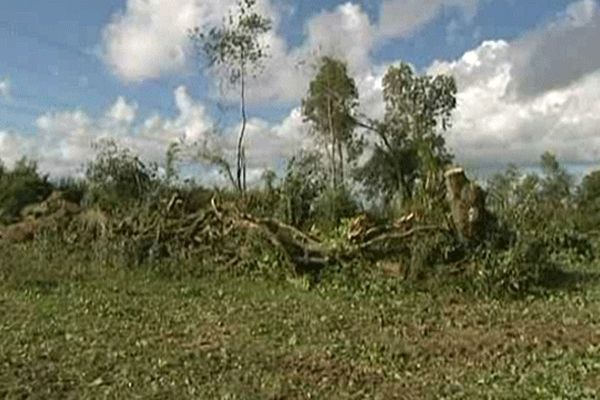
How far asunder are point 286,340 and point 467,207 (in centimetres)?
619

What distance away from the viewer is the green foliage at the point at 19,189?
21.2 m

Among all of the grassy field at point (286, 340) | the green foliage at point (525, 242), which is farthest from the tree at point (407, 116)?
the grassy field at point (286, 340)

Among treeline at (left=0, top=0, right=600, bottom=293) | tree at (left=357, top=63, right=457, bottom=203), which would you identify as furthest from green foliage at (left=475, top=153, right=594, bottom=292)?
tree at (left=357, top=63, right=457, bottom=203)

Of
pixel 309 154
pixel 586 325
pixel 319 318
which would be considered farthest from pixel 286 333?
pixel 309 154

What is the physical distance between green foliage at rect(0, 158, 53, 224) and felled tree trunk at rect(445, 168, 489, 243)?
10.6 meters

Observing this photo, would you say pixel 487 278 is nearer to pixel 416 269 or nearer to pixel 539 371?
pixel 416 269

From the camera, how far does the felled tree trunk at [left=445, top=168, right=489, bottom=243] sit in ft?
49.6

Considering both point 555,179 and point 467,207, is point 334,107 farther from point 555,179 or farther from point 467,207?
point 467,207

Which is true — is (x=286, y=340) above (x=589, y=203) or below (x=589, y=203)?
below

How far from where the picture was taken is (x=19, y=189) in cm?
2181

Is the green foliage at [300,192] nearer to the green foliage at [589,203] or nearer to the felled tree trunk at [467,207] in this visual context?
the felled tree trunk at [467,207]

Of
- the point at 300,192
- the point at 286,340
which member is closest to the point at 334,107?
the point at 300,192

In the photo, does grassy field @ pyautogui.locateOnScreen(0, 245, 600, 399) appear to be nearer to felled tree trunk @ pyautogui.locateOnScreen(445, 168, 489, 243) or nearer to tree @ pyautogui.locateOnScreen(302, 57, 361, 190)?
felled tree trunk @ pyautogui.locateOnScreen(445, 168, 489, 243)

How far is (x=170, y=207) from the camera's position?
18.2 m
